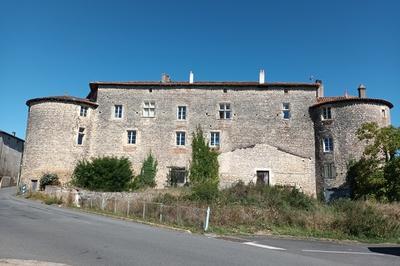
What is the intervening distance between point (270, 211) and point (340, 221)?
307cm

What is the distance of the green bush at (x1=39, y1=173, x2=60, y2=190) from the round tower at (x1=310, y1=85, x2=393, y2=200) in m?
22.1

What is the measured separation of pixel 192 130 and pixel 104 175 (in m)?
8.88

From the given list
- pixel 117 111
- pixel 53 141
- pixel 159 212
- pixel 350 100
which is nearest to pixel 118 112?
pixel 117 111

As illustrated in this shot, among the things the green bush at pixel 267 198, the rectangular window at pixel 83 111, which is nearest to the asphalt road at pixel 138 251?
the green bush at pixel 267 198

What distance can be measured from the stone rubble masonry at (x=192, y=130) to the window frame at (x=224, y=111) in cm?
29

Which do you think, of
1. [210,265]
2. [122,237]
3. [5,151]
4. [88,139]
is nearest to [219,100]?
[88,139]

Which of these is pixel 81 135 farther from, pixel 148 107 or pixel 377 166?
pixel 377 166

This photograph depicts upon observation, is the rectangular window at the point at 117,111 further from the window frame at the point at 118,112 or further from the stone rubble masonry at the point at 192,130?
the stone rubble masonry at the point at 192,130

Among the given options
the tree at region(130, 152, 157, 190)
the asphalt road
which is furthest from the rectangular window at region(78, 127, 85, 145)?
the asphalt road

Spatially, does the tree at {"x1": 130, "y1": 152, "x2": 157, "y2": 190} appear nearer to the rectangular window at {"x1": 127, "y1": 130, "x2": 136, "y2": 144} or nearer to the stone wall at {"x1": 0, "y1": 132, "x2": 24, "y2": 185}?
the rectangular window at {"x1": 127, "y1": 130, "x2": 136, "y2": 144}

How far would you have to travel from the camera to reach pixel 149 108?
113 ft

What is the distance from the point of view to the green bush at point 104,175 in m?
29.0

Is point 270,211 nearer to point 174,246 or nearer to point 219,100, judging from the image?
point 174,246

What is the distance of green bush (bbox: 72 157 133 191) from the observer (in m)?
29.0
